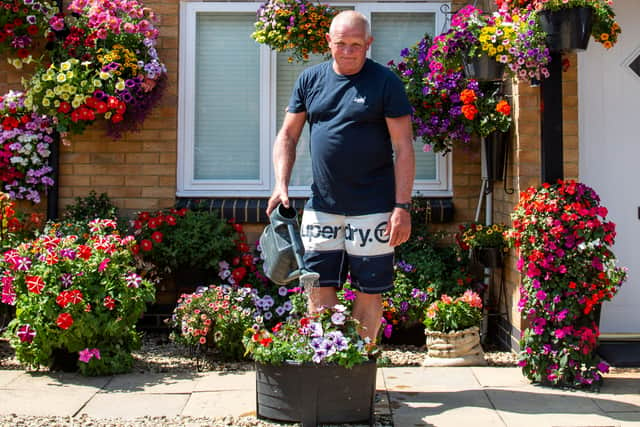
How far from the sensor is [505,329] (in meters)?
5.45

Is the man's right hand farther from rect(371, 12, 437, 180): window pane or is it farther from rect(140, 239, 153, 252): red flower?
rect(371, 12, 437, 180): window pane

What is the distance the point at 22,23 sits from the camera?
5.68 meters

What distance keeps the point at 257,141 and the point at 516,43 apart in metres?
2.26

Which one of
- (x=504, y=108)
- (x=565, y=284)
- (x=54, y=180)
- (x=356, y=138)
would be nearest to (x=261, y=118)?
(x=54, y=180)

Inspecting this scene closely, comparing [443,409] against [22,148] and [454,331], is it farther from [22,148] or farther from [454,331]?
[22,148]

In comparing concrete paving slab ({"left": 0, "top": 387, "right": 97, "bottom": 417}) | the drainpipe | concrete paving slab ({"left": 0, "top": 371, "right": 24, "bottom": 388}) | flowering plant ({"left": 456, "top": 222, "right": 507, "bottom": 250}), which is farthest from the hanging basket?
concrete paving slab ({"left": 0, "top": 371, "right": 24, "bottom": 388})

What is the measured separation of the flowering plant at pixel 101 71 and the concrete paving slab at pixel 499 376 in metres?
2.91

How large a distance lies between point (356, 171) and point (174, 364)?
1.98 meters

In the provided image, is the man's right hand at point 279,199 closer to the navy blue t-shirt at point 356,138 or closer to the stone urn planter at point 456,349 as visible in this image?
the navy blue t-shirt at point 356,138

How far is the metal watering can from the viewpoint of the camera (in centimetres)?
392

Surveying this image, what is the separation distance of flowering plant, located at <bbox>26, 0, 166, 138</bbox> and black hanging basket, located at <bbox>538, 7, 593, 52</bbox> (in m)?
2.66

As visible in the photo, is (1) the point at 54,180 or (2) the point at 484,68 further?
(1) the point at 54,180

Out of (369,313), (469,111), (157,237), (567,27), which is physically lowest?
(369,313)

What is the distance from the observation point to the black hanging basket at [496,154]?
211 inches
